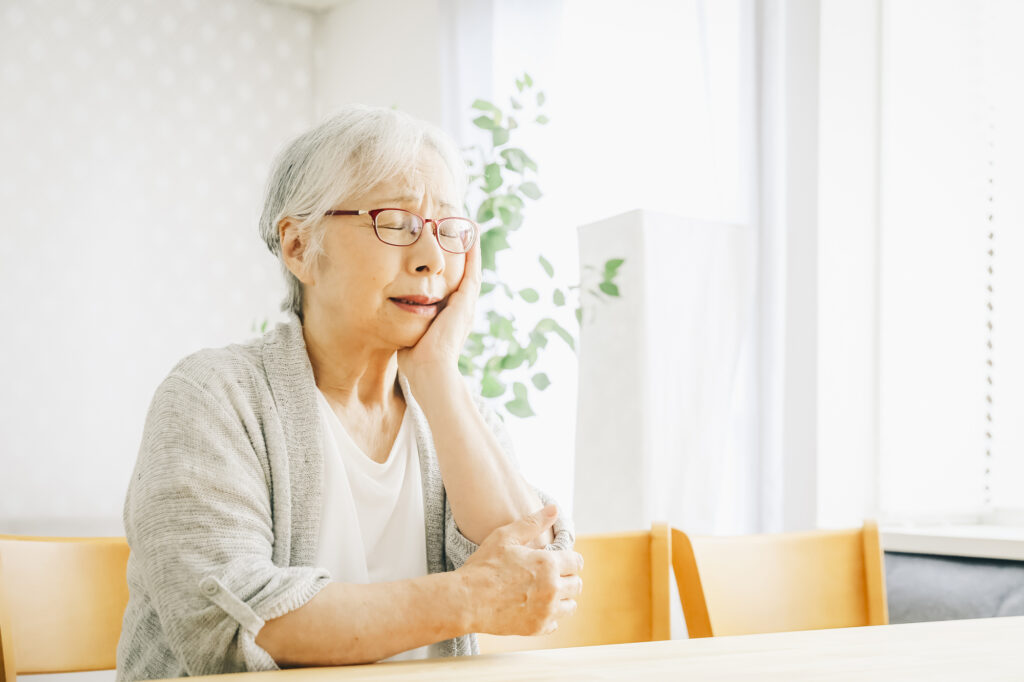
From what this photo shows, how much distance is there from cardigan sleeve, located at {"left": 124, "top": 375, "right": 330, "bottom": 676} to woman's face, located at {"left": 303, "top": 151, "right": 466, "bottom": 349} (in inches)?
9.1

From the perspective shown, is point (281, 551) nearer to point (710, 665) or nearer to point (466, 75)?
point (710, 665)

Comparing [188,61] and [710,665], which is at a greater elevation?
[188,61]

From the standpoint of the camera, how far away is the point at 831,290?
2.34 meters

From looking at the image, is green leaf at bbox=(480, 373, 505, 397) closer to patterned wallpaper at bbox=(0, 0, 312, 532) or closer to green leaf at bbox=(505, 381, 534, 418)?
green leaf at bbox=(505, 381, 534, 418)

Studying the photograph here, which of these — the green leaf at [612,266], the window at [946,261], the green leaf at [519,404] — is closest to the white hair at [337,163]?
the green leaf at [612,266]

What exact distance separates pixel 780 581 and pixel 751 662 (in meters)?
0.62

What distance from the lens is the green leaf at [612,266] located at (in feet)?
7.67

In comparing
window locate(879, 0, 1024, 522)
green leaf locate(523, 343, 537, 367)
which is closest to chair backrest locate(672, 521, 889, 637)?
window locate(879, 0, 1024, 522)

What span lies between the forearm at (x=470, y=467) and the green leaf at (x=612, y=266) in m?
1.14

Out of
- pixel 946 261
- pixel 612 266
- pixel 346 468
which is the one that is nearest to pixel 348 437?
pixel 346 468

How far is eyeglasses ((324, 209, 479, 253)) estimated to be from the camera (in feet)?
4.05

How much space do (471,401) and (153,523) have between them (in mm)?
457

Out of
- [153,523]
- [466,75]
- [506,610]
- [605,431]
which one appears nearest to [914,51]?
[605,431]

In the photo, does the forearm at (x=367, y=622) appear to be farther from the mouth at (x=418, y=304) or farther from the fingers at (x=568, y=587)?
the mouth at (x=418, y=304)
